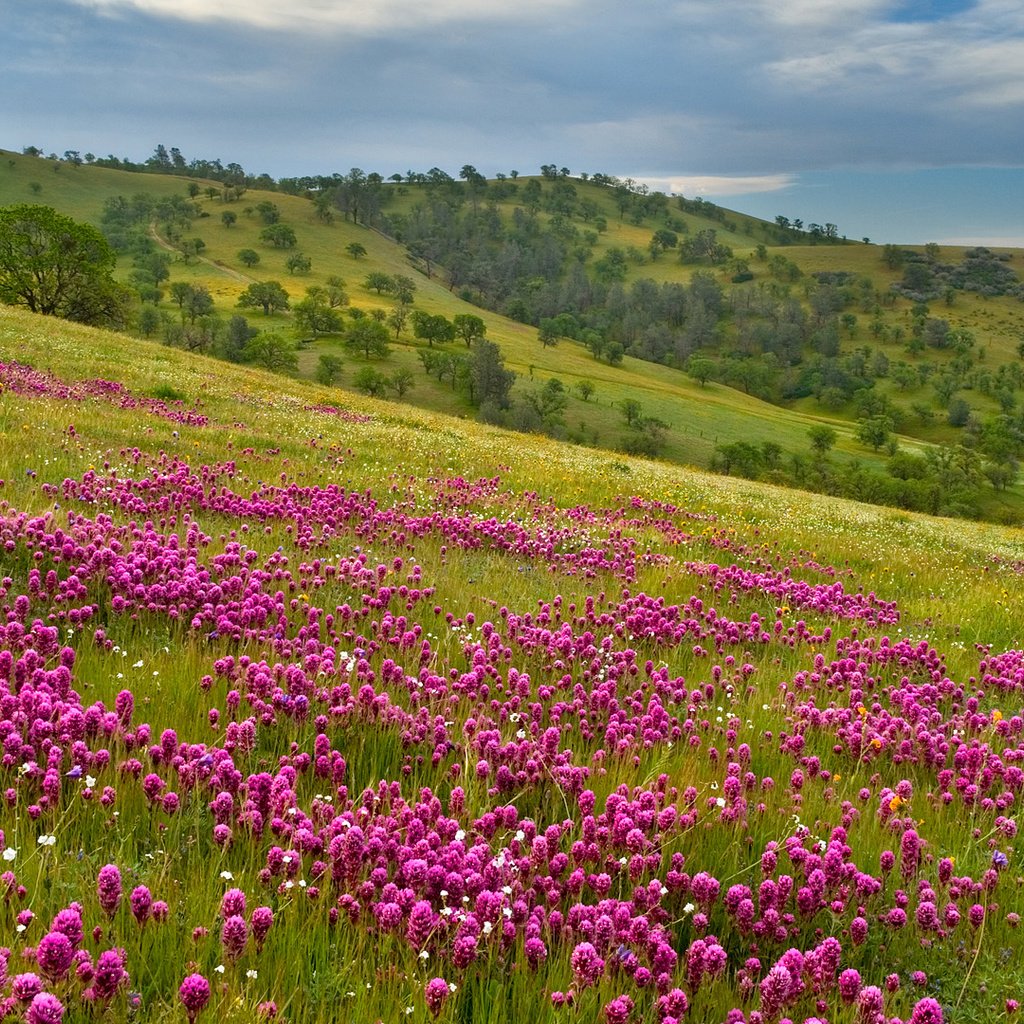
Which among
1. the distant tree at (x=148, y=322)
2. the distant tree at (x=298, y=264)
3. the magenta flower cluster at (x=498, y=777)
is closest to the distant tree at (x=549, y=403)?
the distant tree at (x=148, y=322)

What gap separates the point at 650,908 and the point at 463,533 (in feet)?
25.8

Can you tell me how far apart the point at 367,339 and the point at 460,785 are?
14122 cm

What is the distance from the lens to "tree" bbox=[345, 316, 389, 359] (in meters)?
138

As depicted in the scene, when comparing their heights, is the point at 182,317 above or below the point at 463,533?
above

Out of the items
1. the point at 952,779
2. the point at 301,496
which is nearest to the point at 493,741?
the point at 952,779

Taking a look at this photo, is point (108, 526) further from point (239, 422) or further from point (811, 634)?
point (239, 422)

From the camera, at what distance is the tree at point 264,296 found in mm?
155500

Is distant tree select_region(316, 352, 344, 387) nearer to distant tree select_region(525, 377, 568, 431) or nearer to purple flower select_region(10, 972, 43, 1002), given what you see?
distant tree select_region(525, 377, 568, 431)

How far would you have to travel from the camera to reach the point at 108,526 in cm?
704

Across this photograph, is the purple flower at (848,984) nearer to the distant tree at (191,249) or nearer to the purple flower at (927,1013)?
the purple flower at (927,1013)

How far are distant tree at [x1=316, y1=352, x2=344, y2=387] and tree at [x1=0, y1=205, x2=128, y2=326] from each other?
55.6 m

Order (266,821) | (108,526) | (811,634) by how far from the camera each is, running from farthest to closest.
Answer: (811,634)
(108,526)
(266,821)

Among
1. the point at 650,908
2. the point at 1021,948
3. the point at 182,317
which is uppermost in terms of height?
the point at 182,317

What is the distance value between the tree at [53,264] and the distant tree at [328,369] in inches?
2188
